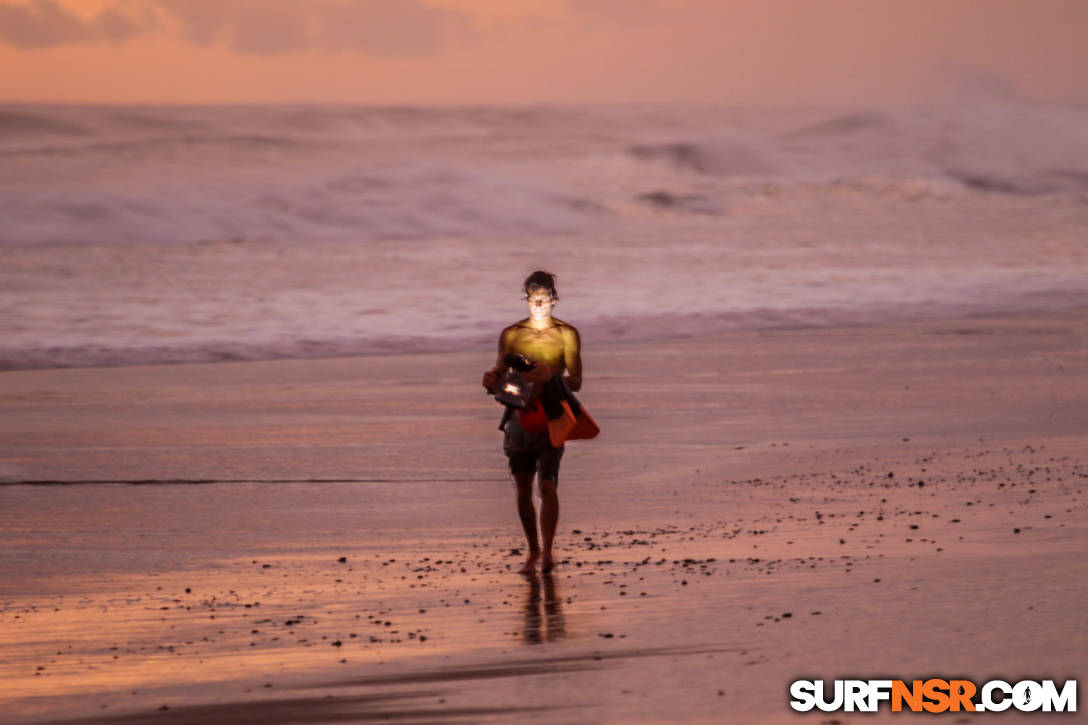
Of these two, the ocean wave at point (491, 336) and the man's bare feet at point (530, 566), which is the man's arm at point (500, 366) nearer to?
→ the man's bare feet at point (530, 566)

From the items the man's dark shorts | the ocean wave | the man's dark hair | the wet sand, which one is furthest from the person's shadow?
the ocean wave

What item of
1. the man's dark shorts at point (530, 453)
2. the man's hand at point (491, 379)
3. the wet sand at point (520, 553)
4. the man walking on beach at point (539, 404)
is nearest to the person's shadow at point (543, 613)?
the wet sand at point (520, 553)

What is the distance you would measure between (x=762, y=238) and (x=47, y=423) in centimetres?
4031

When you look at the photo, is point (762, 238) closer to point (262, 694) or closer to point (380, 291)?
point (380, 291)

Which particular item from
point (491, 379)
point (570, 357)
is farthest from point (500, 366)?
point (570, 357)

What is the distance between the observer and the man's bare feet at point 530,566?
863 cm

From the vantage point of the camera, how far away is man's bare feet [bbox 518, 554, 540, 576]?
8.63 meters

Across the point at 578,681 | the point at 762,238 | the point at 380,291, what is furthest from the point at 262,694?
the point at 762,238

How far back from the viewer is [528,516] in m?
8.87

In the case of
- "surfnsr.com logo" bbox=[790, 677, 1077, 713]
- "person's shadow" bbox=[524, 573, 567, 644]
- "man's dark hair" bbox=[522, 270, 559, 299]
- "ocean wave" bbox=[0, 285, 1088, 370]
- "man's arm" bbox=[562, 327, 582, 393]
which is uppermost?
"ocean wave" bbox=[0, 285, 1088, 370]

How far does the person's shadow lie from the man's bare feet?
37 millimetres

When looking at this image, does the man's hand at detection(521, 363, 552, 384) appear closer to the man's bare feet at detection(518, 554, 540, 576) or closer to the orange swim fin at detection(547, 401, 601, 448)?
the orange swim fin at detection(547, 401, 601, 448)

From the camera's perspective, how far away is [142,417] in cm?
1580

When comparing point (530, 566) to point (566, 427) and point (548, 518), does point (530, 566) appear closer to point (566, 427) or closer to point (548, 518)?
point (548, 518)
